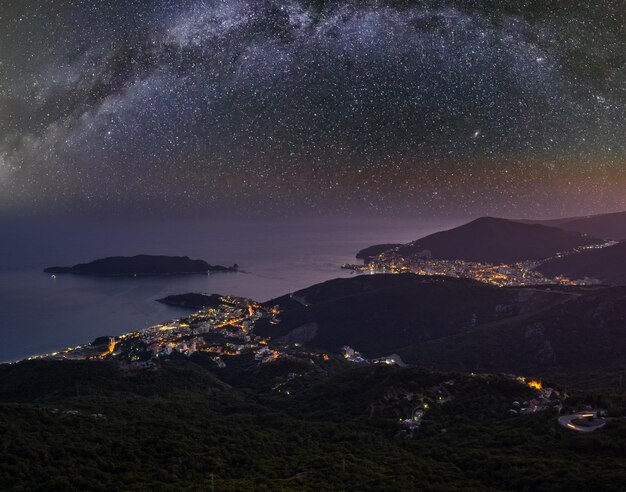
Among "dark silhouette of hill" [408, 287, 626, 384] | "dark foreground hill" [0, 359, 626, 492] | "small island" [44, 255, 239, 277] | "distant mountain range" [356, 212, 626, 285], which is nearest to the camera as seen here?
"dark foreground hill" [0, 359, 626, 492]

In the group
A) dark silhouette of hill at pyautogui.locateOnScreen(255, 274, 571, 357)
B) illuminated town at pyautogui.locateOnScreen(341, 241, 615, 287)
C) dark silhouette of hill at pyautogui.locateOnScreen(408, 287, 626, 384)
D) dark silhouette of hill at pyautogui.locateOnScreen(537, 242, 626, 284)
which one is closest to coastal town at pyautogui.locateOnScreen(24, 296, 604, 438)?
dark silhouette of hill at pyautogui.locateOnScreen(255, 274, 571, 357)

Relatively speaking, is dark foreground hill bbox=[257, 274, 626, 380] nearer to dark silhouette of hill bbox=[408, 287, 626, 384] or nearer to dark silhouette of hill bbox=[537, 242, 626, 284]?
dark silhouette of hill bbox=[408, 287, 626, 384]

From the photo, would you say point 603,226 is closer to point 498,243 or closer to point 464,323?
point 498,243

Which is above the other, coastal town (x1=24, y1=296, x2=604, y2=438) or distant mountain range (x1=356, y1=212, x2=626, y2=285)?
distant mountain range (x1=356, y1=212, x2=626, y2=285)

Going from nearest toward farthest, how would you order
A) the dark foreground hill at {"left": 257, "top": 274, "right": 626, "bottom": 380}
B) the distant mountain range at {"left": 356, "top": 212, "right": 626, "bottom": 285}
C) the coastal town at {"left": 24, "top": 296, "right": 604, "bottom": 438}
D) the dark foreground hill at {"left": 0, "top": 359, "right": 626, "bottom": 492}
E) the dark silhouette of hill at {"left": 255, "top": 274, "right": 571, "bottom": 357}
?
the dark foreground hill at {"left": 0, "top": 359, "right": 626, "bottom": 492} → the coastal town at {"left": 24, "top": 296, "right": 604, "bottom": 438} → the dark foreground hill at {"left": 257, "top": 274, "right": 626, "bottom": 380} → the dark silhouette of hill at {"left": 255, "top": 274, "right": 571, "bottom": 357} → the distant mountain range at {"left": 356, "top": 212, "right": 626, "bottom": 285}

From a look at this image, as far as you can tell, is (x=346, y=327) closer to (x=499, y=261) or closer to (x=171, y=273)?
(x=499, y=261)

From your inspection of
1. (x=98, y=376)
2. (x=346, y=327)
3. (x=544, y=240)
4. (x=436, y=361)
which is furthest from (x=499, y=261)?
(x=98, y=376)
